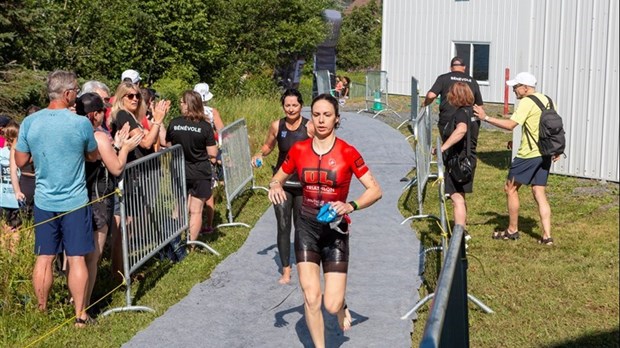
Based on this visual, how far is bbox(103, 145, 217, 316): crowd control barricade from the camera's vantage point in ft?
25.0

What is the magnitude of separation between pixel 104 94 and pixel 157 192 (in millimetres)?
1216

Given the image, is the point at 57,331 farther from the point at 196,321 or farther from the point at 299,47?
the point at 299,47

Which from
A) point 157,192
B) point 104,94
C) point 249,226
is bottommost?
point 249,226

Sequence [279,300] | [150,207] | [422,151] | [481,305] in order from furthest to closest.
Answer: [422,151], [150,207], [279,300], [481,305]

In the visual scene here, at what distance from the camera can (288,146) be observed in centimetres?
855

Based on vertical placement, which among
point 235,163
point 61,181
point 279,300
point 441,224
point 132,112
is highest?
point 132,112

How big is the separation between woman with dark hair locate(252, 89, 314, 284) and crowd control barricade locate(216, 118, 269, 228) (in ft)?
8.09

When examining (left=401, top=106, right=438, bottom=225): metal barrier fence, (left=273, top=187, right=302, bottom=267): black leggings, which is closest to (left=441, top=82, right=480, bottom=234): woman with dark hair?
(left=401, top=106, right=438, bottom=225): metal barrier fence

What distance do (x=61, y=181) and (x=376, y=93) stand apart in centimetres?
1884

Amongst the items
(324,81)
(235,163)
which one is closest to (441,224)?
(235,163)

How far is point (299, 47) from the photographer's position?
31.5 m

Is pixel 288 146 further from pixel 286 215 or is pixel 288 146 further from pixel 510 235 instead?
pixel 510 235

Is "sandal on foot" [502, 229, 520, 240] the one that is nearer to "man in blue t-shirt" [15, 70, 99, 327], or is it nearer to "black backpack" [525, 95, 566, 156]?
"black backpack" [525, 95, 566, 156]

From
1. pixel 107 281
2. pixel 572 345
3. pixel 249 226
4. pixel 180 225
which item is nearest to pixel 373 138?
pixel 249 226
